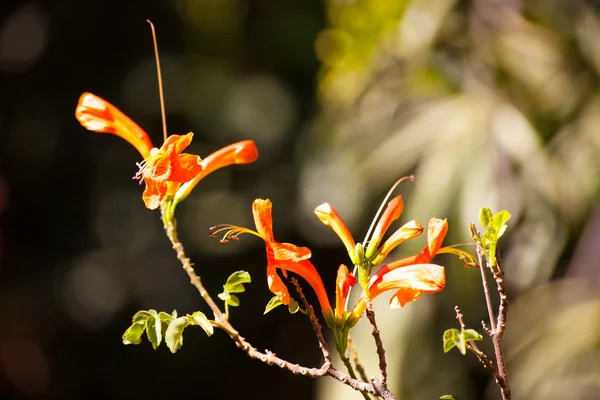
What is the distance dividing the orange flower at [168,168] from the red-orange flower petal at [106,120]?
0.37 ft

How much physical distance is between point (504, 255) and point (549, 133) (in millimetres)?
347

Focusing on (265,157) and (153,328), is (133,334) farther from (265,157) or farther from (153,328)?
(265,157)

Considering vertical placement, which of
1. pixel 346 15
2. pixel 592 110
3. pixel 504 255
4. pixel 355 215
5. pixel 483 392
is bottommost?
pixel 483 392

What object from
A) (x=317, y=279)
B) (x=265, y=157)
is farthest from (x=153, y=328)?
(x=265, y=157)

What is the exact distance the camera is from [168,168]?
51 centimetres

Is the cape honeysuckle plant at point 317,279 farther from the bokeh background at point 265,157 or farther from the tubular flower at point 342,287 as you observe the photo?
the bokeh background at point 265,157

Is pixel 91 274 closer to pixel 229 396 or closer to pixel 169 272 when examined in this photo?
pixel 169 272

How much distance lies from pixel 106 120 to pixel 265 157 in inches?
96.6

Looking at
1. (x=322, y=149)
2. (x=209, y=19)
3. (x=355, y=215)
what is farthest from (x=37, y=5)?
(x=355, y=215)

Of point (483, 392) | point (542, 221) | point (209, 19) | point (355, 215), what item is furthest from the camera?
point (209, 19)

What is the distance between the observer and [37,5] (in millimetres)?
3064

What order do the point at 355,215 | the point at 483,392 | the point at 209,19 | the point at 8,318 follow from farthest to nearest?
the point at 209,19, the point at 8,318, the point at 483,392, the point at 355,215

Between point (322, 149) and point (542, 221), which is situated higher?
point (322, 149)

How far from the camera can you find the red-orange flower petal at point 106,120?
625 millimetres
